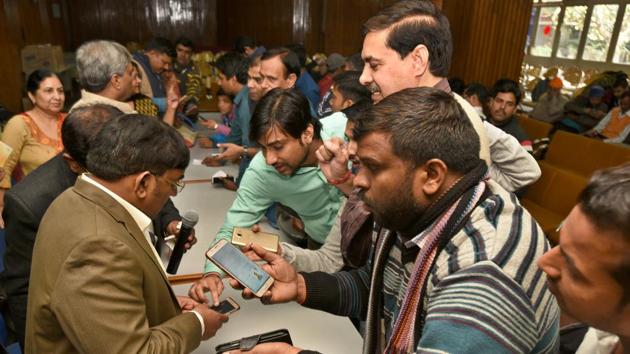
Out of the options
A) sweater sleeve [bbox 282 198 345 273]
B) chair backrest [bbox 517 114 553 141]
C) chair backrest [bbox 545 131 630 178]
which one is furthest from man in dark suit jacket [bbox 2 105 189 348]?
chair backrest [bbox 517 114 553 141]

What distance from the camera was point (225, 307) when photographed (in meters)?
1.41

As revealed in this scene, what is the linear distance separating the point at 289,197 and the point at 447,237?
1126 mm

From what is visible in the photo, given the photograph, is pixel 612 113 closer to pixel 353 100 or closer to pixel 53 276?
pixel 353 100

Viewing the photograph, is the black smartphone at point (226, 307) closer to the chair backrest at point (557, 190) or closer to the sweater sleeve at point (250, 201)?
the sweater sleeve at point (250, 201)

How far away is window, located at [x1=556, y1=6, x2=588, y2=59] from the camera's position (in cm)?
832

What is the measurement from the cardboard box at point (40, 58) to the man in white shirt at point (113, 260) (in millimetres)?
5244

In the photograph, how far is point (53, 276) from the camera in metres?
0.93

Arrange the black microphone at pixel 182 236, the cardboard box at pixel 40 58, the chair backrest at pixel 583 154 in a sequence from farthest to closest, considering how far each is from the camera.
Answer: the cardboard box at pixel 40 58
the chair backrest at pixel 583 154
the black microphone at pixel 182 236

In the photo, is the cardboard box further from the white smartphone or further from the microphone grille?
the white smartphone

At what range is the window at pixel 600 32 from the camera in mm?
7644

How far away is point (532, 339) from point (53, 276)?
0.99 m

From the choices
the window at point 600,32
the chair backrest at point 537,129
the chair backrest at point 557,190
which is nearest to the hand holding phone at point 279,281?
the chair backrest at point 557,190

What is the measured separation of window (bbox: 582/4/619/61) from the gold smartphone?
8.71 meters

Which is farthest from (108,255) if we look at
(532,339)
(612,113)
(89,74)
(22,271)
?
(612,113)
